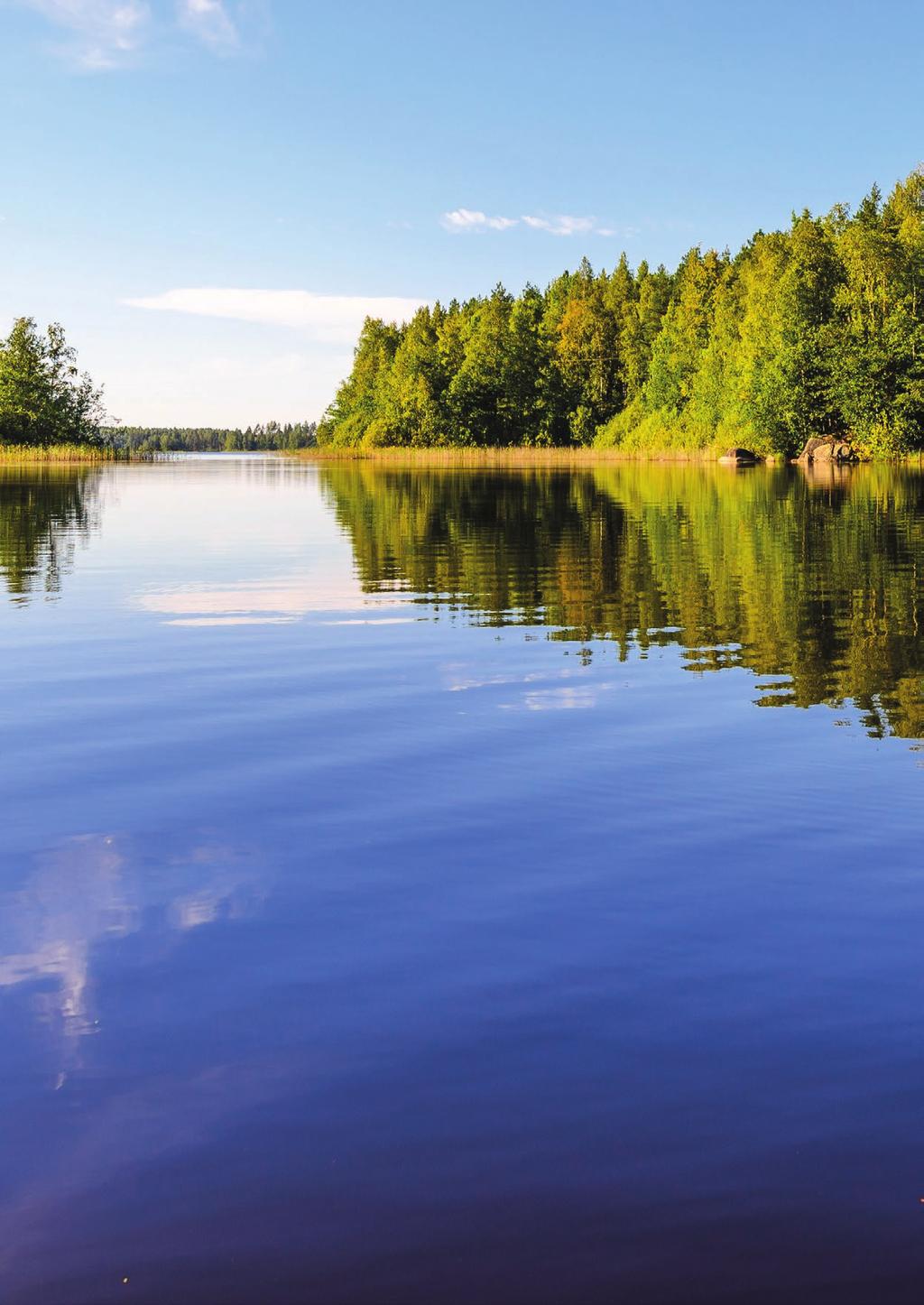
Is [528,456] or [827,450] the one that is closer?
[827,450]

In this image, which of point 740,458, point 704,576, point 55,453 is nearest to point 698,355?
point 740,458

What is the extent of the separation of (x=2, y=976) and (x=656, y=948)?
378cm

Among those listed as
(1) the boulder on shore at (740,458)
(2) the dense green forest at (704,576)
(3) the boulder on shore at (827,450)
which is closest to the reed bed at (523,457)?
(1) the boulder on shore at (740,458)

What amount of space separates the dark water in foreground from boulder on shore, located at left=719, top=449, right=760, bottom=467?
95.6 meters

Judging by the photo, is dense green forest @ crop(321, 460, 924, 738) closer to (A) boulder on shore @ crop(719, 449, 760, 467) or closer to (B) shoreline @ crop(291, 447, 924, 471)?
(B) shoreline @ crop(291, 447, 924, 471)

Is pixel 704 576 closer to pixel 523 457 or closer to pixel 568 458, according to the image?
pixel 523 457

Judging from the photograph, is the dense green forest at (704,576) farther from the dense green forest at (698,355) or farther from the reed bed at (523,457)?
the reed bed at (523,457)

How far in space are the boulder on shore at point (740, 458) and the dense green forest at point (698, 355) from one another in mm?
1366

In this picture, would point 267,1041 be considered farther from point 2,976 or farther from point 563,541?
point 563,541

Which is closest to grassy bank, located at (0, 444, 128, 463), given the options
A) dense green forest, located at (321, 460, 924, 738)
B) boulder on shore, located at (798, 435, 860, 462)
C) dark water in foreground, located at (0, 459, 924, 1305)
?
boulder on shore, located at (798, 435, 860, 462)

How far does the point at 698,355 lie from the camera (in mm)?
138000

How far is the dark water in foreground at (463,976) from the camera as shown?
15.2ft

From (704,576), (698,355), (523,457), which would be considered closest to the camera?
(704,576)

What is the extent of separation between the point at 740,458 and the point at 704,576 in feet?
286
